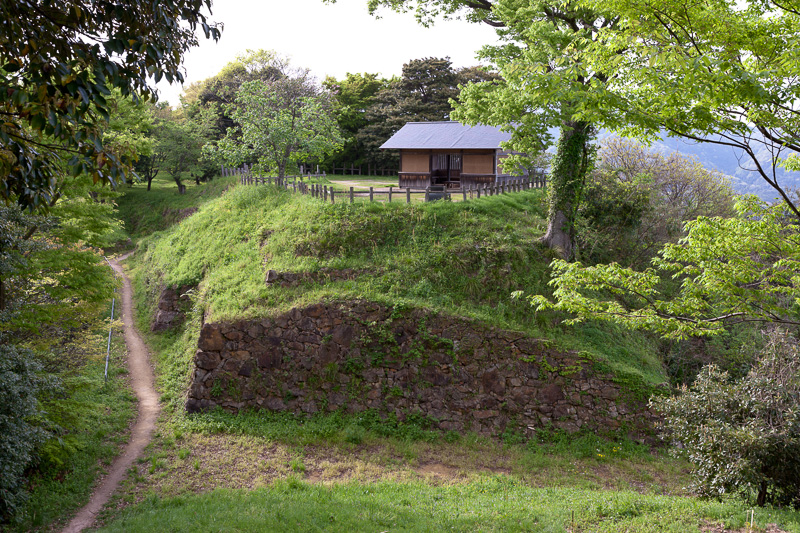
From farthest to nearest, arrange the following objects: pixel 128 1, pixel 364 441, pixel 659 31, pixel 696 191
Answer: pixel 696 191
pixel 364 441
pixel 659 31
pixel 128 1

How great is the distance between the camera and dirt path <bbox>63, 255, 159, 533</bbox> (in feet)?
39.4

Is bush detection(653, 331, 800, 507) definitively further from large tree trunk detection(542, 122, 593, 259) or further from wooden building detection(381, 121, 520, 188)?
wooden building detection(381, 121, 520, 188)

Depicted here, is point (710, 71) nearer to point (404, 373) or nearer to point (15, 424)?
point (404, 373)

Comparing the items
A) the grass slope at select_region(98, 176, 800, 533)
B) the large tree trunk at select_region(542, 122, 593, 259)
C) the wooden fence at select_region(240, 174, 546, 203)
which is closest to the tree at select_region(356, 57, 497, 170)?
the wooden fence at select_region(240, 174, 546, 203)

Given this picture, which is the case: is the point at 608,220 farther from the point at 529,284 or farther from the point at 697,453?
the point at 697,453

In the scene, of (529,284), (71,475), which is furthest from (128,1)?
Result: (529,284)

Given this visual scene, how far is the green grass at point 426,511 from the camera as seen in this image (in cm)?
892

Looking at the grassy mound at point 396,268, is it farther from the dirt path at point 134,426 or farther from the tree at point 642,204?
the tree at point 642,204

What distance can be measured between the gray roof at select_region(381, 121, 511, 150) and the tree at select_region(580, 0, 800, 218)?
68.1 feet

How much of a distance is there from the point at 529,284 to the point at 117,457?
15225 millimetres

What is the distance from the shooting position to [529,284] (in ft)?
63.7

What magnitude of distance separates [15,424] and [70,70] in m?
8.26

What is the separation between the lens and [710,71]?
781cm

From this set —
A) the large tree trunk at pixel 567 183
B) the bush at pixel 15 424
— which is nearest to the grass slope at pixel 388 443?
the large tree trunk at pixel 567 183
